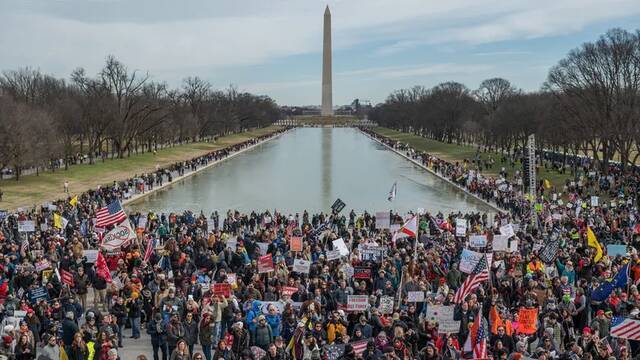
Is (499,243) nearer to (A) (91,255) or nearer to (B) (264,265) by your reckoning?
(B) (264,265)

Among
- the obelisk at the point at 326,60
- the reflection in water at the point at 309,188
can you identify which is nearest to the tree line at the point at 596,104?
the reflection in water at the point at 309,188

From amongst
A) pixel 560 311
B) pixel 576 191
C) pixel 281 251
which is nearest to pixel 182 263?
pixel 281 251

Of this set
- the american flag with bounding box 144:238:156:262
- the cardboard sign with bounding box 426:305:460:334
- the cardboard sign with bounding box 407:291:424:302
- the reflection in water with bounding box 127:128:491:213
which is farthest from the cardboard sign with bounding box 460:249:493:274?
the reflection in water with bounding box 127:128:491:213

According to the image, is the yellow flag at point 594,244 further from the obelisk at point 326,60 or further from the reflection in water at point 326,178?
the obelisk at point 326,60

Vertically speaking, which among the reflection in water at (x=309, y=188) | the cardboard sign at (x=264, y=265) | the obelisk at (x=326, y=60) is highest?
the obelisk at (x=326, y=60)

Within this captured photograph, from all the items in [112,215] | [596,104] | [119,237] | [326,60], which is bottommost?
[119,237]

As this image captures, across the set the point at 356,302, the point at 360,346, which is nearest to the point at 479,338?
the point at 360,346
